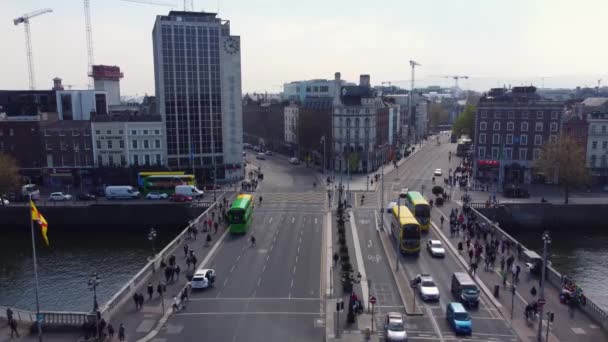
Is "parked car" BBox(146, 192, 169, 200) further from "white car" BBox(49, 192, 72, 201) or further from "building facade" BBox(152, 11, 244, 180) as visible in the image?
"white car" BBox(49, 192, 72, 201)

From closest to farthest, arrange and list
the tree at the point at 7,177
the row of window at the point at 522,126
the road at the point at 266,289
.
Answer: the road at the point at 266,289 < the tree at the point at 7,177 < the row of window at the point at 522,126

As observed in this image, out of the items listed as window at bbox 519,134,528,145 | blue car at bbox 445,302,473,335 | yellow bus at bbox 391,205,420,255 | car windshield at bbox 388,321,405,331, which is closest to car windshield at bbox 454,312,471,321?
blue car at bbox 445,302,473,335

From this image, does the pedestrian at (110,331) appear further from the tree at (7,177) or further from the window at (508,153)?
the window at (508,153)

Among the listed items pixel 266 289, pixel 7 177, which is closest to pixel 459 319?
pixel 266 289

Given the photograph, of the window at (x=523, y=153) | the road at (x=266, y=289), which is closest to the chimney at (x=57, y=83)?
the road at (x=266, y=289)

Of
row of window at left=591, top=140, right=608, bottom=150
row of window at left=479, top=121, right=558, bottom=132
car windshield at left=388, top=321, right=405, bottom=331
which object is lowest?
car windshield at left=388, top=321, right=405, bottom=331

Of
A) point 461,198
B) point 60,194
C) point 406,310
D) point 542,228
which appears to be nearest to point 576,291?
point 406,310
